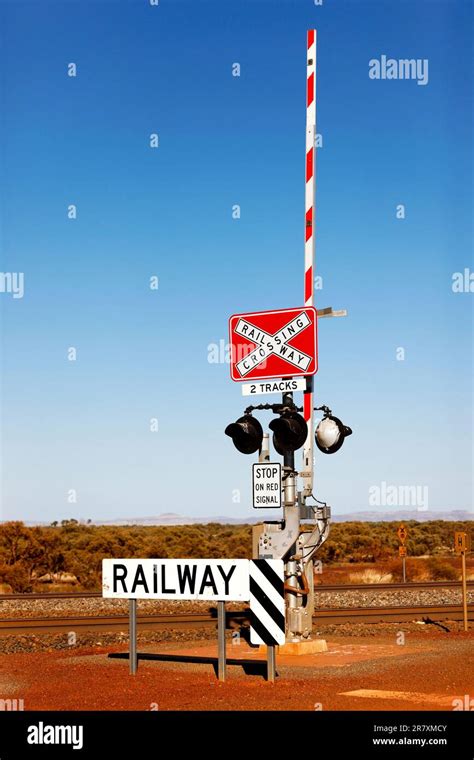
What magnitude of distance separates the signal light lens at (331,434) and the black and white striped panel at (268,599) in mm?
3558

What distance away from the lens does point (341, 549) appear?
51000 millimetres

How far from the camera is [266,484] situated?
13836 millimetres

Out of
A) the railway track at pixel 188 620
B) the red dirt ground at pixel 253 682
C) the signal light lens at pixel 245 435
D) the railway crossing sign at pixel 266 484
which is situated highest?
the signal light lens at pixel 245 435

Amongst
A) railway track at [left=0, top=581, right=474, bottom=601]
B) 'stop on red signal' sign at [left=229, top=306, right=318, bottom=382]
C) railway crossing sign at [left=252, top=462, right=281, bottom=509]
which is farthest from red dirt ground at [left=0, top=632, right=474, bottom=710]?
railway track at [left=0, top=581, right=474, bottom=601]

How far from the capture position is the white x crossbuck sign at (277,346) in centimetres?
1448

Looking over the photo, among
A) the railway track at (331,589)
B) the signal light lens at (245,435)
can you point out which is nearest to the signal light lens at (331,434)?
the signal light lens at (245,435)

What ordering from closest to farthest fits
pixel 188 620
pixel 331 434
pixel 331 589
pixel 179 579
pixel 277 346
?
1. pixel 179 579
2. pixel 277 346
3. pixel 331 434
4. pixel 188 620
5. pixel 331 589

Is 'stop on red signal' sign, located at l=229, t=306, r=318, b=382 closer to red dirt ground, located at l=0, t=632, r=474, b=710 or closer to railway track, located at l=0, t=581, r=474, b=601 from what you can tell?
red dirt ground, located at l=0, t=632, r=474, b=710

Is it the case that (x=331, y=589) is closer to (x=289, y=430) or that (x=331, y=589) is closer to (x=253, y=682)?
(x=289, y=430)

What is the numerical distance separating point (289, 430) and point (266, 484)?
2.43ft

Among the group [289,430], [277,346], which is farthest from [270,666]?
[277,346]

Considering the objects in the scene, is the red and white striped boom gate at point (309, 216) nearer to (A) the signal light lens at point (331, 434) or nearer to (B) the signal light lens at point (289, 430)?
(A) the signal light lens at point (331, 434)
